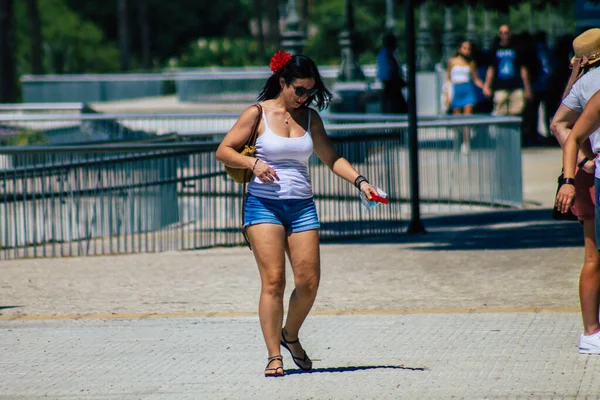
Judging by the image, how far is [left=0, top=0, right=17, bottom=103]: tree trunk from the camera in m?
33.7

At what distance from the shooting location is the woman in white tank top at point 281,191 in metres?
6.18

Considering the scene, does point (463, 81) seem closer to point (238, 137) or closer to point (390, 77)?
point (390, 77)

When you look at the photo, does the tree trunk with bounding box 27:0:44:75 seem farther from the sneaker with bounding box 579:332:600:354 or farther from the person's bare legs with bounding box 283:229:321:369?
the sneaker with bounding box 579:332:600:354

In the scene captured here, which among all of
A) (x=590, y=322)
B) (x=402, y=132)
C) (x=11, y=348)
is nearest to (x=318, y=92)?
(x=590, y=322)

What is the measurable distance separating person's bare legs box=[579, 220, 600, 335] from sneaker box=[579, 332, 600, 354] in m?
0.04

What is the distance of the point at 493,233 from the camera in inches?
463

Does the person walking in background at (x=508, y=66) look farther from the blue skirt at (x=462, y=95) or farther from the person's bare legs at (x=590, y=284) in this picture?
the person's bare legs at (x=590, y=284)

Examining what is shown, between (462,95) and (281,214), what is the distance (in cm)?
1269

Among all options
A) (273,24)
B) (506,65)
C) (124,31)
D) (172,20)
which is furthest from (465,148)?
(172,20)

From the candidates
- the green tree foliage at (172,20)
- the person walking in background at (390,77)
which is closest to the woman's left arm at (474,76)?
the person walking in background at (390,77)

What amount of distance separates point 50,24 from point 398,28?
58.0 ft

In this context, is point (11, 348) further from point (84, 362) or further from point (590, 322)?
point (590, 322)

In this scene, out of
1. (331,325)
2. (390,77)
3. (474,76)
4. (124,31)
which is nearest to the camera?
(331,325)

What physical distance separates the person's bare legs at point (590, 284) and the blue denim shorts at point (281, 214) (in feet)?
4.82
